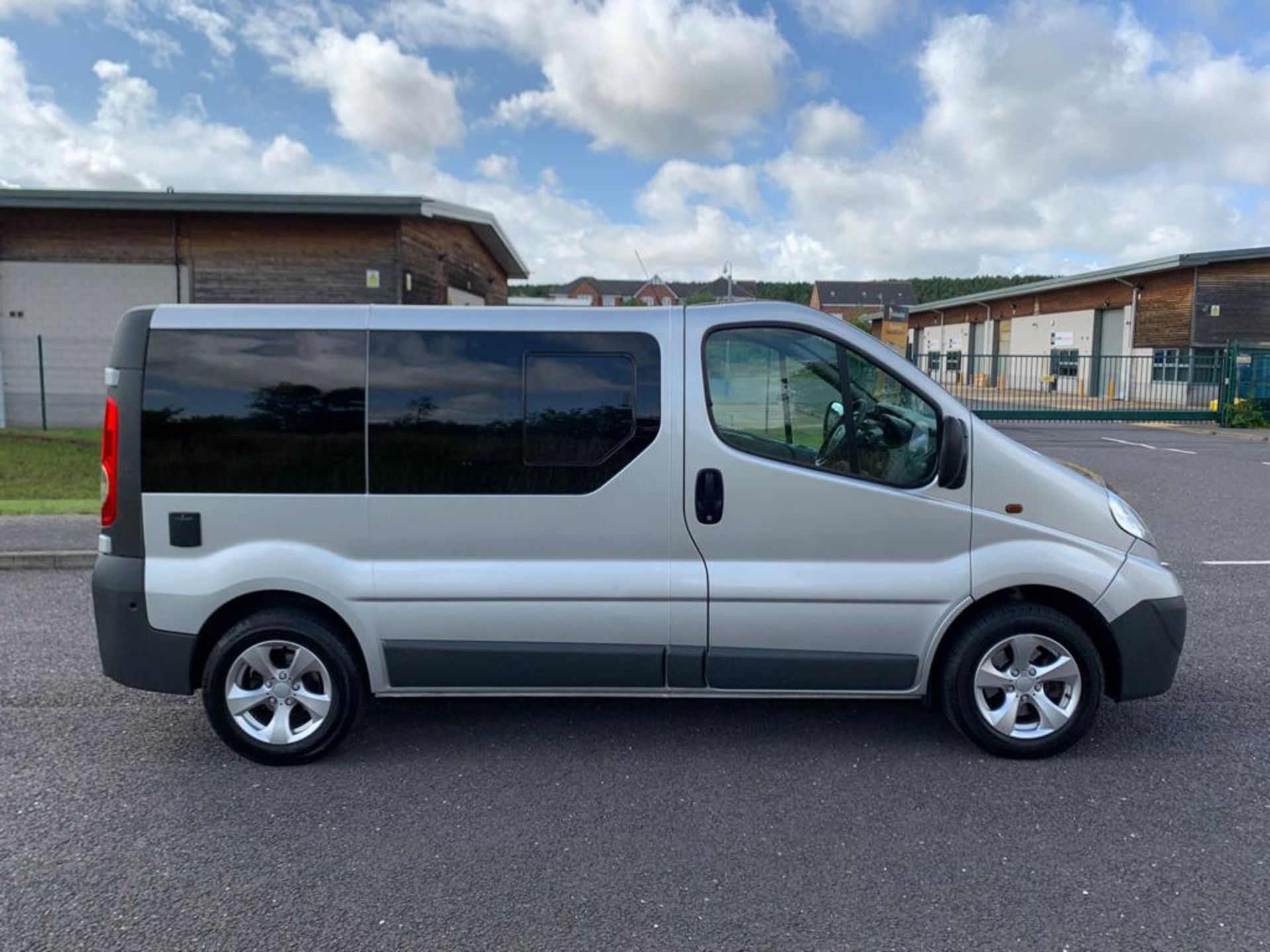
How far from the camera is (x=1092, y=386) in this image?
29.6 metres

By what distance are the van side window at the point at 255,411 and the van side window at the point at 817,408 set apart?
1.58m

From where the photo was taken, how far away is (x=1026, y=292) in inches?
1714

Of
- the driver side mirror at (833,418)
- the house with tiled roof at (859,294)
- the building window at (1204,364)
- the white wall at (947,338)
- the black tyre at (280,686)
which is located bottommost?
the black tyre at (280,686)

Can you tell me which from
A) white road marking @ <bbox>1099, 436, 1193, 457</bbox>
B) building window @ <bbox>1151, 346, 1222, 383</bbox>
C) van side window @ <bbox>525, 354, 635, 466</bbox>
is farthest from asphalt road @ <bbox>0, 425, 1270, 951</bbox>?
building window @ <bbox>1151, 346, 1222, 383</bbox>

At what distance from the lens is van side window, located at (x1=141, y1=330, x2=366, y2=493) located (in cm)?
393

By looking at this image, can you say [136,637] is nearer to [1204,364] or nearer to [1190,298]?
[1204,364]

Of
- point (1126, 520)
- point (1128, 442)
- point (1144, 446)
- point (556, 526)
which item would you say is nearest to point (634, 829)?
point (556, 526)

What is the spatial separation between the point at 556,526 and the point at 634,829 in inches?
49.5

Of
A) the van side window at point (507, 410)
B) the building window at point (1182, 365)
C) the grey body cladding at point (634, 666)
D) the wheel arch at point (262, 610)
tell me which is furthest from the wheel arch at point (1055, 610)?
the building window at point (1182, 365)

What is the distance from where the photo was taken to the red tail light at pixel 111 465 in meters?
3.91

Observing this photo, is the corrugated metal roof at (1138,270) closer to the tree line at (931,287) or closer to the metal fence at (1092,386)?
the metal fence at (1092,386)

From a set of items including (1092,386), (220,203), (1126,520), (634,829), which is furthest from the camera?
(1092,386)

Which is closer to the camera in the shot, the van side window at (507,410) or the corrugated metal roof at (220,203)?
the van side window at (507,410)

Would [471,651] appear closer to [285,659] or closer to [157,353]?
[285,659]
